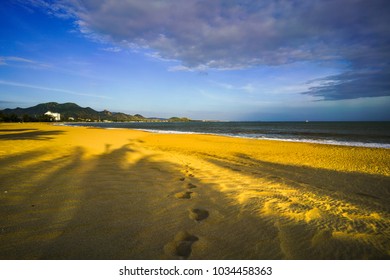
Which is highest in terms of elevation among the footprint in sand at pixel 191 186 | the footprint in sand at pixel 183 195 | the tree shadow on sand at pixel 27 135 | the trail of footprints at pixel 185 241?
the tree shadow on sand at pixel 27 135

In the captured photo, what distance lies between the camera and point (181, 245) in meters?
2.52

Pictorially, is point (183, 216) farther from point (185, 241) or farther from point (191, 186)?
point (191, 186)

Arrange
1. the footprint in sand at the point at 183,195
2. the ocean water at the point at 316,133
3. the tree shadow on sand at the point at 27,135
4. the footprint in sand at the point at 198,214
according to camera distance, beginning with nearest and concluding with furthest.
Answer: the footprint in sand at the point at 198,214, the footprint in sand at the point at 183,195, the tree shadow on sand at the point at 27,135, the ocean water at the point at 316,133

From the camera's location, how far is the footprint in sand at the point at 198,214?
3.26 metres

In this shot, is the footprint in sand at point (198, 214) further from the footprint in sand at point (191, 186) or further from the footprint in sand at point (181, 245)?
the footprint in sand at point (191, 186)

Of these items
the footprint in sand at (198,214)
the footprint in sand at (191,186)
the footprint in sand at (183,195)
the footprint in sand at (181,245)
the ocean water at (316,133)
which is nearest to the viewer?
the footprint in sand at (181,245)

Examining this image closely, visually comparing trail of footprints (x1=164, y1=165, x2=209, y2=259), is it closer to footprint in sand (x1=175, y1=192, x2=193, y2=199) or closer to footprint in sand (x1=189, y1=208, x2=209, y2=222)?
footprint in sand (x1=189, y1=208, x2=209, y2=222)

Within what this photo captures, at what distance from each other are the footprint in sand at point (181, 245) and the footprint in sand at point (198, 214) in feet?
1.56

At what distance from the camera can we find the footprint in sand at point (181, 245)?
2.37 m

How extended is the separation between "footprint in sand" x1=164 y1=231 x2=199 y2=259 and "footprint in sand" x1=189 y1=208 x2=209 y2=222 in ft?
1.56

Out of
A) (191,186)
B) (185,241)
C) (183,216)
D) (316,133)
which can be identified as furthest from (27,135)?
(316,133)

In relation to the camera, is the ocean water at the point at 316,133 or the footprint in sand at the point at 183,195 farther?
the ocean water at the point at 316,133

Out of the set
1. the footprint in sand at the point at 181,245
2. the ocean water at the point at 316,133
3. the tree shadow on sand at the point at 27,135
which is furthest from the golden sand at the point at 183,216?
the ocean water at the point at 316,133

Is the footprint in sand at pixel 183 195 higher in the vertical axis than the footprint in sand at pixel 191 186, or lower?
higher
